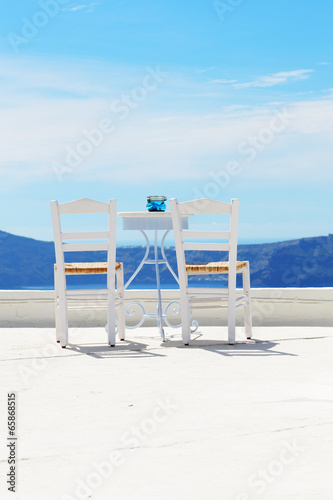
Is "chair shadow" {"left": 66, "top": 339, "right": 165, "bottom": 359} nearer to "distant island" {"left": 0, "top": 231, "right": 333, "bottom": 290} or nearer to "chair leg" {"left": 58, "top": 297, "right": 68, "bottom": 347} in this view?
"chair leg" {"left": 58, "top": 297, "right": 68, "bottom": 347}

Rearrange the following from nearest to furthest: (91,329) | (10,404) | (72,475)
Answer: (72,475) < (10,404) < (91,329)

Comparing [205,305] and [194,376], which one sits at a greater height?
[205,305]

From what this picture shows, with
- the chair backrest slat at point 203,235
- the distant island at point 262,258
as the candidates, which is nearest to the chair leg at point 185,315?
the chair backrest slat at point 203,235

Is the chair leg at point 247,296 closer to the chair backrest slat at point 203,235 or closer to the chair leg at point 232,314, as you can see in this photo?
the chair leg at point 232,314

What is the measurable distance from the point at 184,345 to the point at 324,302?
1.64 m

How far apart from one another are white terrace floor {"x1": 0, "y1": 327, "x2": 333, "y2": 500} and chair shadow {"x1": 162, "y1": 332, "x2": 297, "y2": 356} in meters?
0.03

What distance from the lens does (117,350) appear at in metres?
4.77

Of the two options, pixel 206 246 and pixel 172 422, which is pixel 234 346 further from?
pixel 172 422

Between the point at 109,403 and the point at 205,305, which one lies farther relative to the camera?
the point at 205,305

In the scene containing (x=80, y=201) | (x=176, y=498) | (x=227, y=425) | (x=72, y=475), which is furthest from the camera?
(x=80, y=201)

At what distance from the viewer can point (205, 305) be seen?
16.1ft

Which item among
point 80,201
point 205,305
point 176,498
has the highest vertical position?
point 80,201

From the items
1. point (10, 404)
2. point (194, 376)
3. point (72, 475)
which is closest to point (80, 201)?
point (194, 376)

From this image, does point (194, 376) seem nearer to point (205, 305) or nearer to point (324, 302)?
point (205, 305)
